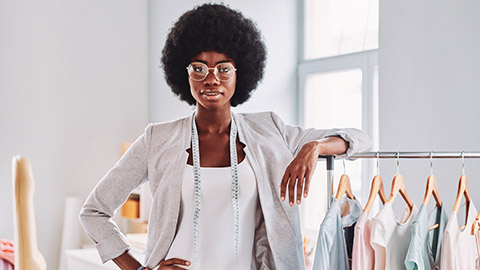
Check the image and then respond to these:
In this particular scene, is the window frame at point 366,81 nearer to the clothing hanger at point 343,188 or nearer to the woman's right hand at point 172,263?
the clothing hanger at point 343,188

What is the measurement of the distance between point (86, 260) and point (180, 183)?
5.38ft

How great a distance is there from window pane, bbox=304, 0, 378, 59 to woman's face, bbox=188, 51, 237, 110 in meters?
1.61

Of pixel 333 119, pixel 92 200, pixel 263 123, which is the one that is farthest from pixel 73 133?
pixel 263 123

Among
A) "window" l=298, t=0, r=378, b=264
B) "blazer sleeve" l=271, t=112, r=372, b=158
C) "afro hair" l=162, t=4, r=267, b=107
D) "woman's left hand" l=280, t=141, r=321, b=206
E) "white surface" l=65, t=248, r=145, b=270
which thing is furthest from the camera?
"window" l=298, t=0, r=378, b=264

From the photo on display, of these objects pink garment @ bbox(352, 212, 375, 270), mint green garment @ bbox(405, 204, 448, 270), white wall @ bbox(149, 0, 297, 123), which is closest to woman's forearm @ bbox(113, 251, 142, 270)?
pink garment @ bbox(352, 212, 375, 270)

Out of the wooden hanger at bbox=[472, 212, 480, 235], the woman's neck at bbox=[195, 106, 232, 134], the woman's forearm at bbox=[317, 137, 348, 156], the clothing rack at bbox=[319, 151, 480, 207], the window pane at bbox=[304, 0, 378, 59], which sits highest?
the window pane at bbox=[304, 0, 378, 59]

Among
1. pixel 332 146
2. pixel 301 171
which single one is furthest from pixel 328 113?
pixel 301 171

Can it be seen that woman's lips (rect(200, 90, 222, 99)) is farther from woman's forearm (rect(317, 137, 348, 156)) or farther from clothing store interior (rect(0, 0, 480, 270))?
clothing store interior (rect(0, 0, 480, 270))

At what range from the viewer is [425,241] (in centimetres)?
140

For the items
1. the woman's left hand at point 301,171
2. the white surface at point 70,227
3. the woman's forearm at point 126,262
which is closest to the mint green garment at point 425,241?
the woman's left hand at point 301,171

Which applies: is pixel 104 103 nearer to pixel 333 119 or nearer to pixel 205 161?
pixel 333 119

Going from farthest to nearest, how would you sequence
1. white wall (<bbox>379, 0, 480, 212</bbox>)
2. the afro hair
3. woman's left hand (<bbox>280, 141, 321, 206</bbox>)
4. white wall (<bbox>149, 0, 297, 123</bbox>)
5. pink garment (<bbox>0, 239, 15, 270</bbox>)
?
white wall (<bbox>149, 0, 297, 123</bbox>)
pink garment (<bbox>0, 239, 15, 270</bbox>)
white wall (<bbox>379, 0, 480, 212</bbox>)
the afro hair
woman's left hand (<bbox>280, 141, 321, 206</bbox>)

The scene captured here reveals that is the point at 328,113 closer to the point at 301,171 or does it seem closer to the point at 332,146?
the point at 332,146

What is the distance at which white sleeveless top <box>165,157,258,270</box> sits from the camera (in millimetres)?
1552
